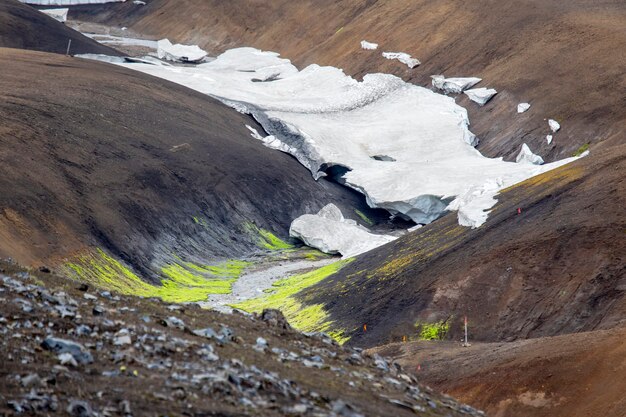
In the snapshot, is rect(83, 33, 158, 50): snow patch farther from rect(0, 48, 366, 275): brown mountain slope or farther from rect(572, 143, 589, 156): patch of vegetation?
rect(572, 143, 589, 156): patch of vegetation

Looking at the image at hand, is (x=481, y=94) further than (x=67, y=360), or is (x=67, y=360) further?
(x=481, y=94)

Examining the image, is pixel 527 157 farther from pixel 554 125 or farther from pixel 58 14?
pixel 58 14

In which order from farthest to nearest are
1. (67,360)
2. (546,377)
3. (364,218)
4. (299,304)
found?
1. (364,218)
2. (299,304)
3. (546,377)
4. (67,360)

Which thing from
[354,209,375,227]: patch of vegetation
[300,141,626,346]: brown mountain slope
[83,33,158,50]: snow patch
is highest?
[300,141,626,346]: brown mountain slope

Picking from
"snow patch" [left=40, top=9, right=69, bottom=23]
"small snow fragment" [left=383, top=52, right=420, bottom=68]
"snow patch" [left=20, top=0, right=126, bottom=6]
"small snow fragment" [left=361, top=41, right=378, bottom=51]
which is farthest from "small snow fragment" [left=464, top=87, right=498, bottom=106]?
"snow patch" [left=20, top=0, right=126, bottom=6]

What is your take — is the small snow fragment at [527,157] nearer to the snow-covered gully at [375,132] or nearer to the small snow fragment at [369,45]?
the snow-covered gully at [375,132]

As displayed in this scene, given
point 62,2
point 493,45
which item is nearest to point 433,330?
point 493,45
